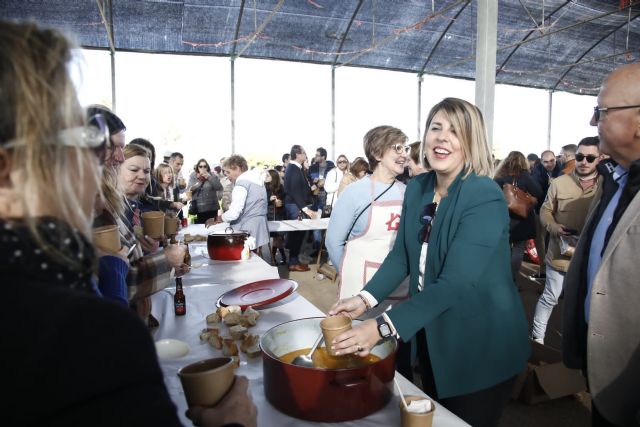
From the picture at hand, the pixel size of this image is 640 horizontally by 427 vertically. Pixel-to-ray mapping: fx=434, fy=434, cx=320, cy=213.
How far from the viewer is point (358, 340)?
1.06 meters

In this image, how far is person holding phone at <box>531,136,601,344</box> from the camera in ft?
10.2

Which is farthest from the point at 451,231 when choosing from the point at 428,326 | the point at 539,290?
the point at 539,290

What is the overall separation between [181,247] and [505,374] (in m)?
1.29

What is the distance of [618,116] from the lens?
4.39ft

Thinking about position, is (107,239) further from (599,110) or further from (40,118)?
(599,110)

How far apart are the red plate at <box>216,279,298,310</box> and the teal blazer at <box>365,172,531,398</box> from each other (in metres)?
0.70

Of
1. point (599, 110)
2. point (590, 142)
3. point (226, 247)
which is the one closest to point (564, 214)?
point (590, 142)

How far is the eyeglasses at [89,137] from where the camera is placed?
0.51 metres

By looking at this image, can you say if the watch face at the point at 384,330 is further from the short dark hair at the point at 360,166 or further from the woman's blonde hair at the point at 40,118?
the short dark hair at the point at 360,166

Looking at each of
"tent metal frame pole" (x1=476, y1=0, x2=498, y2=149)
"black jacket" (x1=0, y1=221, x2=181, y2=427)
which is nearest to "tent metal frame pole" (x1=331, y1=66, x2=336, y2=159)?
"tent metal frame pole" (x1=476, y1=0, x2=498, y2=149)

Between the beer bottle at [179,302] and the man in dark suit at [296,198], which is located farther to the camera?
the man in dark suit at [296,198]

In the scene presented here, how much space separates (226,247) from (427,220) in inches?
62.7

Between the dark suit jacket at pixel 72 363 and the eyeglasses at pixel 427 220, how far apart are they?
1111 mm

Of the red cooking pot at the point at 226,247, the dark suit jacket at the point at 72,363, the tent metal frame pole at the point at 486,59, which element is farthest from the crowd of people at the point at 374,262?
the tent metal frame pole at the point at 486,59
